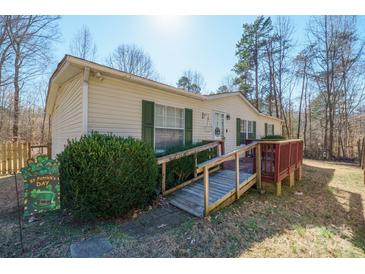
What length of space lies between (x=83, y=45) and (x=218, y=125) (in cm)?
1661

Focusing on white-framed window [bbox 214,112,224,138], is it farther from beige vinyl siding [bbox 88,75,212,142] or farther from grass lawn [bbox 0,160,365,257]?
grass lawn [bbox 0,160,365,257]

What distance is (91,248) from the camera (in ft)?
8.72

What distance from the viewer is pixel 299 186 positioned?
6.14m

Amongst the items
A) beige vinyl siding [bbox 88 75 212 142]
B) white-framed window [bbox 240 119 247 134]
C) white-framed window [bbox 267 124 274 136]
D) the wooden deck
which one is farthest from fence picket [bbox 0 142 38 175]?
white-framed window [bbox 267 124 274 136]

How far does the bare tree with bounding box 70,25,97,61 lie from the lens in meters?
17.8

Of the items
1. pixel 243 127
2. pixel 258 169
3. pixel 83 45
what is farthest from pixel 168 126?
pixel 83 45

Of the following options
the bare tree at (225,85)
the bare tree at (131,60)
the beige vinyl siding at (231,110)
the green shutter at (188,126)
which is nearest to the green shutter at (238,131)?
the beige vinyl siding at (231,110)

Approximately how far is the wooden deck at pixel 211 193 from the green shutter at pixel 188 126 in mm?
1844

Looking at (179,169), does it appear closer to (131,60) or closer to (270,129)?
(270,129)

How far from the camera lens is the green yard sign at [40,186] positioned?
298 cm

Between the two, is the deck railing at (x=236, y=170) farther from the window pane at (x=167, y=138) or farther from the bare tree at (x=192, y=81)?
the bare tree at (x=192, y=81)

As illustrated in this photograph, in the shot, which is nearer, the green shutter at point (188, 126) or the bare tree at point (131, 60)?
the green shutter at point (188, 126)
